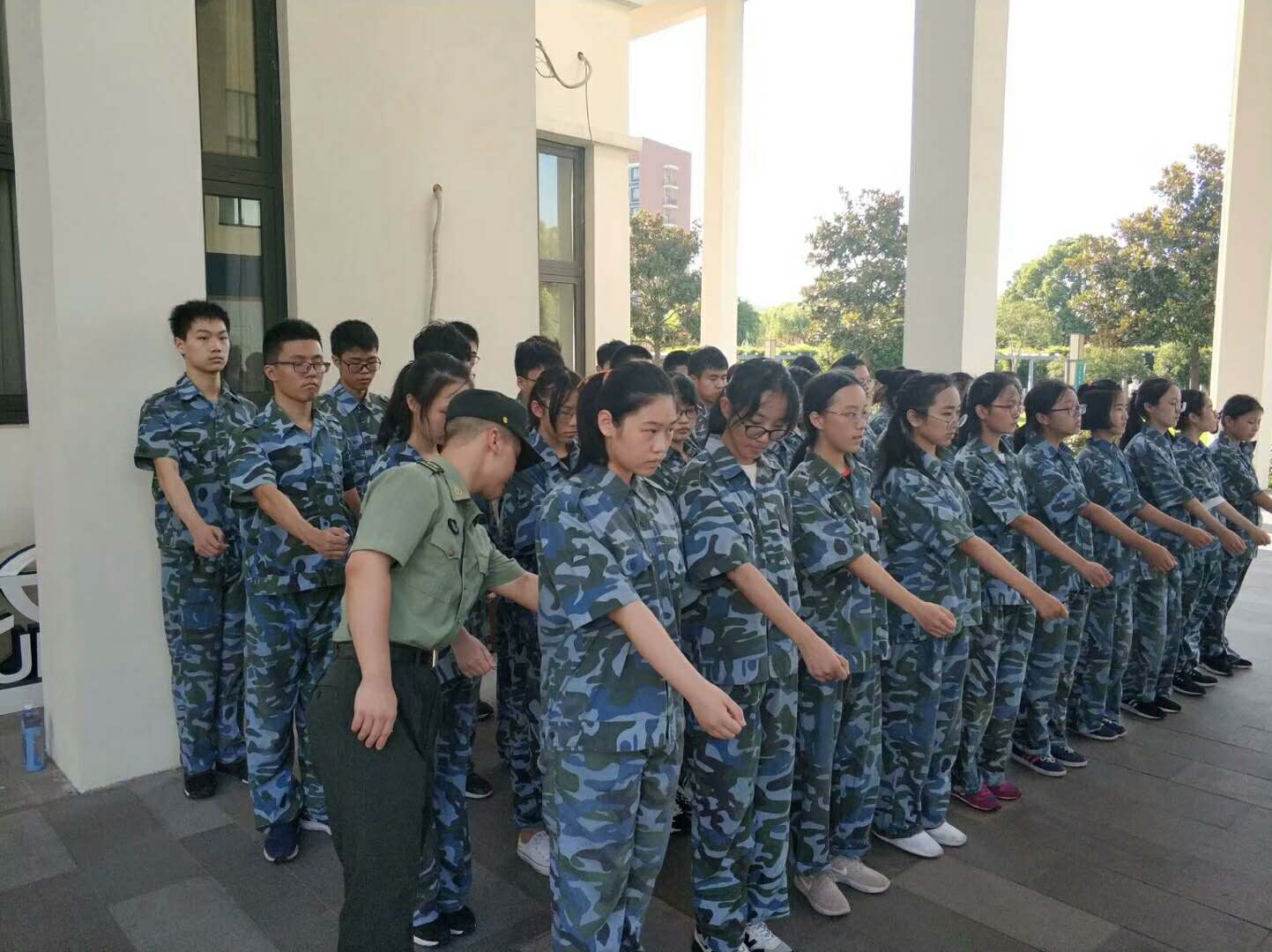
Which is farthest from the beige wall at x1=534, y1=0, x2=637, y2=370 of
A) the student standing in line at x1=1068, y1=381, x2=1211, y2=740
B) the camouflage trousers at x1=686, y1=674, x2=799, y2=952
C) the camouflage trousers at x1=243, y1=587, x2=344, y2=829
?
the camouflage trousers at x1=686, y1=674, x2=799, y2=952

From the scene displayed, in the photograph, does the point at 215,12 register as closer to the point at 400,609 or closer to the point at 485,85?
the point at 485,85

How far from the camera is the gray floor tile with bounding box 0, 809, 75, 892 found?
→ 9.72 feet

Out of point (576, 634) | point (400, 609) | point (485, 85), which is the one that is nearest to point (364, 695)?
point (400, 609)

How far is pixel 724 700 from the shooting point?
1.88 meters

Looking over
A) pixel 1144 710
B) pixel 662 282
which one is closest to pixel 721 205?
pixel 1144 710

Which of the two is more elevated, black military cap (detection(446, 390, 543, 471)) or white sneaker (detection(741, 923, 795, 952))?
black military cap (detection(446, 390, 543, 471))

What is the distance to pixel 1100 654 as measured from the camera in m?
4.25

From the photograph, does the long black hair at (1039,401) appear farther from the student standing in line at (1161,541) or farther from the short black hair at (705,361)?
the short black hair at (705,361)

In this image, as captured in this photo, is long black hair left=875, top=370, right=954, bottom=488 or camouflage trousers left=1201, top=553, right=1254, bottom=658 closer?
long black hair left=875, top=370, right=954, bottom=488

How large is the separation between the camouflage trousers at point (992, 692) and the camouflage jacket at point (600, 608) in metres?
1.77

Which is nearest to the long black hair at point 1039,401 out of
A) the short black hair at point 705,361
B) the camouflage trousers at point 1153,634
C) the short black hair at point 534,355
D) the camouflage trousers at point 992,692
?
the camouflage trousers at point 992,692

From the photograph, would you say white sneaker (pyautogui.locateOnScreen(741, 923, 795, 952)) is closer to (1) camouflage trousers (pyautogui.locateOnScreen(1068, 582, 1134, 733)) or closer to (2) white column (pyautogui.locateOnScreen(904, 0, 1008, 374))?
(1) camouflage trousers (pyautogui.locateOnScreen(1068, 582, 1134, 733))

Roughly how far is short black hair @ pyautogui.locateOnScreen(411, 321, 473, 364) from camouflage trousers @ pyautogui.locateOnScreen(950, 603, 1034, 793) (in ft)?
7.16

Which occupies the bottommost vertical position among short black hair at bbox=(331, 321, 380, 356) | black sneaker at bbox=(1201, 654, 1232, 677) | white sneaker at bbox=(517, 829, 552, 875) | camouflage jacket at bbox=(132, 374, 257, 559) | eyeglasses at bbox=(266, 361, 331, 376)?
black sneaker at bbox=(1201, 654, 1232, 677)
